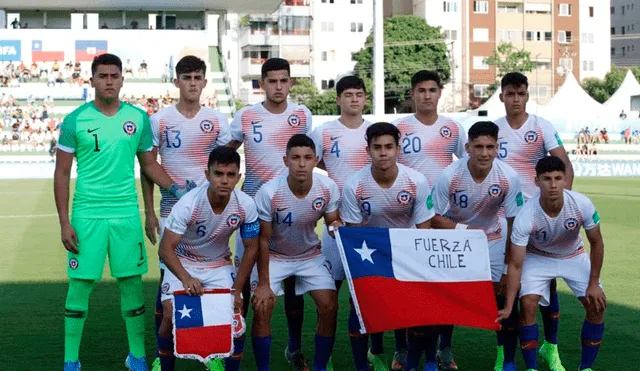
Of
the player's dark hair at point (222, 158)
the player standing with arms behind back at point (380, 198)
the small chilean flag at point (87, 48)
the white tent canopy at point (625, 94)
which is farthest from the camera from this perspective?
the white tent canopy at point (625, 94)

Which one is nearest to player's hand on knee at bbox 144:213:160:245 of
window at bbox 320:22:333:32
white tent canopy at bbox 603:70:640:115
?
white tent canopy at bbox 603:70:640:115

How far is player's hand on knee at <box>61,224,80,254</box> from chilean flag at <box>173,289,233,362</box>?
89 cm

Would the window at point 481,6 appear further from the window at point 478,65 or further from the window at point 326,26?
the window at point 326,26

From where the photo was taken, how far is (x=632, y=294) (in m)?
9.86

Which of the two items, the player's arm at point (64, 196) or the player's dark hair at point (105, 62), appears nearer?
the player's arm at point (64, 196)

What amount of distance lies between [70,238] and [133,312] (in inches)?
27.7

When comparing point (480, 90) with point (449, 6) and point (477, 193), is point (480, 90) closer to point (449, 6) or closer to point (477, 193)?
point (449, 6)

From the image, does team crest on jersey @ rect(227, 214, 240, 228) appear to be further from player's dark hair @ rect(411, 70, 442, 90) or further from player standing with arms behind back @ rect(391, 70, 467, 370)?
player's dark hair @ rect(411, 70, 442, 90)

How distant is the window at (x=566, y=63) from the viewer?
77875 mm

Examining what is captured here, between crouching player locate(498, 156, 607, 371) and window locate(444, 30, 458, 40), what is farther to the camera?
window locate(444, 30, 458, 40)

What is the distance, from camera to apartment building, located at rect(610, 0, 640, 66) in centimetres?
9125

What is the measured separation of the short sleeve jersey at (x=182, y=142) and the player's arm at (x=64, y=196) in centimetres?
87

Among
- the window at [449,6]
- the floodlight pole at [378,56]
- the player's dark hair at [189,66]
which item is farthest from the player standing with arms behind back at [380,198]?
the window at [449,6]

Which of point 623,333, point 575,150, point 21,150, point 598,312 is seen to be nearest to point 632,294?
point 623,333
